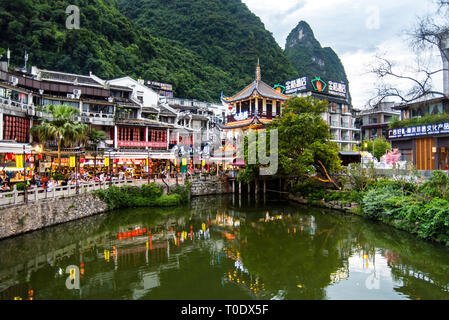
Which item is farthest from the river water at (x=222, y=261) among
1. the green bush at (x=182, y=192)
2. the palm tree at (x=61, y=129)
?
the green bush at (x=182, y=192)

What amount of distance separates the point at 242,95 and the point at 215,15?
60.7 meters

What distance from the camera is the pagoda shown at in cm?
3771

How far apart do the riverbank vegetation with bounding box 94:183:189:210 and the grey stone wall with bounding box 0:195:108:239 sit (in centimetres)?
86

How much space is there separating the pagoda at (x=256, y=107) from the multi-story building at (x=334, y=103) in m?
13.9

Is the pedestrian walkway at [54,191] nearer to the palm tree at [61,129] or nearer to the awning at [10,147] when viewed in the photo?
the palm tree at [61,129]

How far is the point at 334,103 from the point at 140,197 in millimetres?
40507

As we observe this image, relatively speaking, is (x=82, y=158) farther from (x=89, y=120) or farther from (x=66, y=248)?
(x=66, y=248)

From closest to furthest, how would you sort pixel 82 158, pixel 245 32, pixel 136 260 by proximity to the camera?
pixel 136 260
pixel 82 158
pixel 245 32

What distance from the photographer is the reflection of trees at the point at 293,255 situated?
37.1ft

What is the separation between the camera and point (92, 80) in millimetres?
35656
